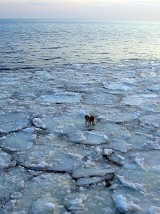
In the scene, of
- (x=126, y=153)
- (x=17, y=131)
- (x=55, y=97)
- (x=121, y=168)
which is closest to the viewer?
(x=121, y=168)

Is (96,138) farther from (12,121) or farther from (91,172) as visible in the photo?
(12,121)

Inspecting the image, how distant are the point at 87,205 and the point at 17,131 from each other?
1980mm

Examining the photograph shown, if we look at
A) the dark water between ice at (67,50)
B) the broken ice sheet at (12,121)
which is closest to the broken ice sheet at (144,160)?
the broken ice sheet at (12,121)

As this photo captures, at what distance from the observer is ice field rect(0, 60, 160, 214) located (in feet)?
8.27

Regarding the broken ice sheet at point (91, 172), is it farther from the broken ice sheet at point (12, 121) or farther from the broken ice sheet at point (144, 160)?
the broken ice sheet at point (12, 121)

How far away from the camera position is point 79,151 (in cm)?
349

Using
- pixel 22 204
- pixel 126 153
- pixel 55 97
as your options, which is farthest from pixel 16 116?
pixel 22 204

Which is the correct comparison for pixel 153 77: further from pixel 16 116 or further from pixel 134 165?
pixel 134 165

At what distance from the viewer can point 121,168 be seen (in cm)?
309

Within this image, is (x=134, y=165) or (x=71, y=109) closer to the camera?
(x=134, y=165)

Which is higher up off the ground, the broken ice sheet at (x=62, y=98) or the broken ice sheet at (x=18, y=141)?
the broken ice sheet at (x=62, y=98)

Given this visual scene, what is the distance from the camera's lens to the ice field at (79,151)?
8.27 ft

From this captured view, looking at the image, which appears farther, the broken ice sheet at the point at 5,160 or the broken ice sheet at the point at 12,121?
the broken ice sheet at the point at 12,121

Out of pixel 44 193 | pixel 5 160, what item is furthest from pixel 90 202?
pixel 5 160
